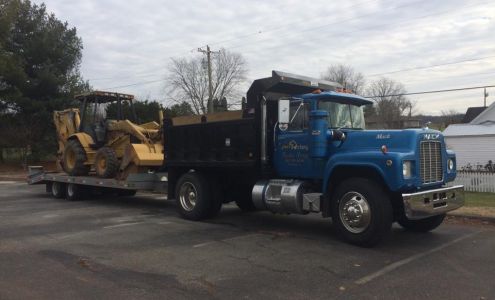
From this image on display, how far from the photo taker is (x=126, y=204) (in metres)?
14.3

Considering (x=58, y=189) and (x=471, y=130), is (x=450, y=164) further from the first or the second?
(x=471, y=130)

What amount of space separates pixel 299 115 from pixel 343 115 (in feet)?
2.85

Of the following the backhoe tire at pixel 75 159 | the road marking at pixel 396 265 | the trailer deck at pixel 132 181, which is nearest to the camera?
the road marking at pixel 396 265

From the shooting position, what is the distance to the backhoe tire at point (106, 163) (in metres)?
14.1

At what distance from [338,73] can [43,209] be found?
59551mm

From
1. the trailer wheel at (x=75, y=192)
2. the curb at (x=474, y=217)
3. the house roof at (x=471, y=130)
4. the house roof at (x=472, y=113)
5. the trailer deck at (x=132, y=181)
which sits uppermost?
the house roof at (x=472, y=113)

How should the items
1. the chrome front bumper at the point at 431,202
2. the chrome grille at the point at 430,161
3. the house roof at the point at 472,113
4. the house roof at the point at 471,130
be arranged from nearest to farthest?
the chrome front bumper at the point at 431,202
the chrome grille at the point at 430,161
the house roof at the point at 471,130
the house roof at the point at 472,113

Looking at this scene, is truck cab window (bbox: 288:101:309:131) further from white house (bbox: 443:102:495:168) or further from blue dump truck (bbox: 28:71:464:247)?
white house (bbox: 443:102:495:168)

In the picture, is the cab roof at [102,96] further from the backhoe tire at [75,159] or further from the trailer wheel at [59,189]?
the trailer wheel at [59,189]

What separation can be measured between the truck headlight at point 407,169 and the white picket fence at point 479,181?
1074cm

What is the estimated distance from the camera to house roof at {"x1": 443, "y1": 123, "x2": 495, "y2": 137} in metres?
30.7

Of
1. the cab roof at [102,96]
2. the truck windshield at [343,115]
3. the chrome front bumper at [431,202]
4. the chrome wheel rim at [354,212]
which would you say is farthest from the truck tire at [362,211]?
the cab roof at [102,96]

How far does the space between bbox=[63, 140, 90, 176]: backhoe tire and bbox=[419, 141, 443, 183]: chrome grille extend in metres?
10.9

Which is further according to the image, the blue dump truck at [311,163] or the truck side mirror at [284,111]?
the truck side mirror at [284,111]
